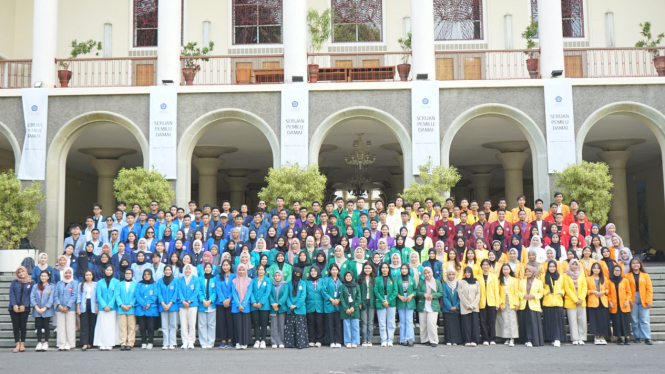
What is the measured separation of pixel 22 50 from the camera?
20438 mm

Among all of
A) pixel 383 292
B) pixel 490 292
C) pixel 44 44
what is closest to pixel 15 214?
pixel 44 44

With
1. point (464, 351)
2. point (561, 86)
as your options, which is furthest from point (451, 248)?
point (561, 86)

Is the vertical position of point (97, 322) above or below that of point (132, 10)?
below

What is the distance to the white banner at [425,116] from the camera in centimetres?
1595

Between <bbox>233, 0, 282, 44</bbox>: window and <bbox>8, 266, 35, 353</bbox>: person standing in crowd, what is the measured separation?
1153cm

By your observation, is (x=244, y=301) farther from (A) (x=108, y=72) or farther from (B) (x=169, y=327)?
(A) (x=108, y=72)

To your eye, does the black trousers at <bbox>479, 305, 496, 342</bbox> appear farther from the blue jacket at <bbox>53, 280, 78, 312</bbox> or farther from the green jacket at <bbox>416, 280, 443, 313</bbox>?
the blue jacket at <bbox>53, 280, 78, 312</bbox>

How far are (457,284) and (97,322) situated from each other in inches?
238

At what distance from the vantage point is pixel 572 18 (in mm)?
20422

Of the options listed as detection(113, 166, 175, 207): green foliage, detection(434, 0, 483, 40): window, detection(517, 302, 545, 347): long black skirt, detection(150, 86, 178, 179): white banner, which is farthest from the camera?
detection(434, 0, 483, 40): window

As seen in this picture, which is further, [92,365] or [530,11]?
[530,11]

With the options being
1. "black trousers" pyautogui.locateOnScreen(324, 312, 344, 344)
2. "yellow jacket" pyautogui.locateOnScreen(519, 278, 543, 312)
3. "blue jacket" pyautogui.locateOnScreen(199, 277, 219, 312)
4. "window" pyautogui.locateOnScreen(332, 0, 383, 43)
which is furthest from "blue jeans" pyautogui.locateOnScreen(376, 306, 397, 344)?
"window" pyautogui.locateOnScreen(332, 0, 383, 43)

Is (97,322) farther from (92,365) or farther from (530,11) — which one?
(530,11)

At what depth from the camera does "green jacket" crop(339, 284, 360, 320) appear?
34.5 ft
